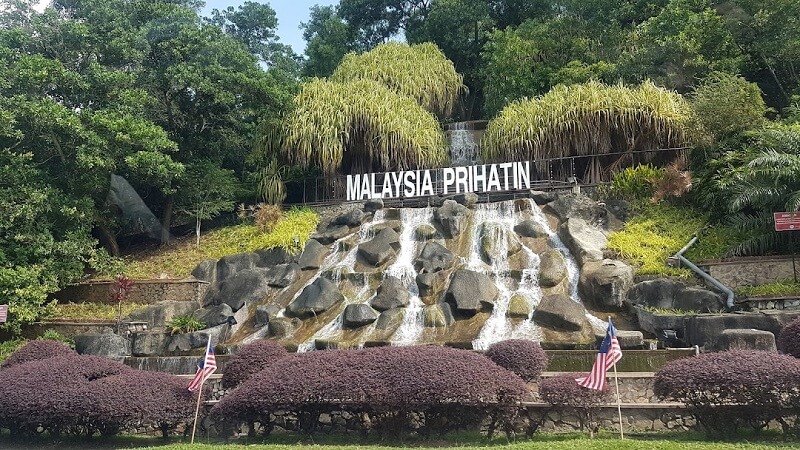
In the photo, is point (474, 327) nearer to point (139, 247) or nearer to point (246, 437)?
point (246, 437)

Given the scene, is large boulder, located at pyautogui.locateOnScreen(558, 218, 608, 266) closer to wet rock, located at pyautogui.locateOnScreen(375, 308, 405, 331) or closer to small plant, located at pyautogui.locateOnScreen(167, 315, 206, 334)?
wet rock, located at pyautogui.locateOnScreen(375, 308, 405, 331)

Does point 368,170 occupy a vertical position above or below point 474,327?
above

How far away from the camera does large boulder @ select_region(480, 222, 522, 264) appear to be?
19.4 metres

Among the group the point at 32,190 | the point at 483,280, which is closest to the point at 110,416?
the point at 483,280

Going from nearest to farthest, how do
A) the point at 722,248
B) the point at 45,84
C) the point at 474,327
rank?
the point at 474,327
the point at 722,248
the point at 45,84

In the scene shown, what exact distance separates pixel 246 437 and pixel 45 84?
15.0 metres

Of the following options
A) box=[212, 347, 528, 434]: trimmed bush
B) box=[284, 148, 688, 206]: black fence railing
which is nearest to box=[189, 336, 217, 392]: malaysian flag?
box=[212, 347, 528, 434]: trimmed bush

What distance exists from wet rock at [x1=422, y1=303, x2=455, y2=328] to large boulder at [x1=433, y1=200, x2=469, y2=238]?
4.22 m

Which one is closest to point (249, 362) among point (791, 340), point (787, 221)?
point (791, 340)

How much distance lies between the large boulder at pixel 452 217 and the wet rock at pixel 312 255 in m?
3.71

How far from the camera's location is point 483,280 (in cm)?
→ 1762

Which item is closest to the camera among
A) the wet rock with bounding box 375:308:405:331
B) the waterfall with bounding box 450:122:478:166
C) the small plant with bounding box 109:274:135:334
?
the wet rock with bounding box 375:308:405:331

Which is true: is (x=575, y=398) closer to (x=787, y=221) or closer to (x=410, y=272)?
(x=787, y=221)

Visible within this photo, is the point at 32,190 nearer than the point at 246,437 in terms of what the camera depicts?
No
